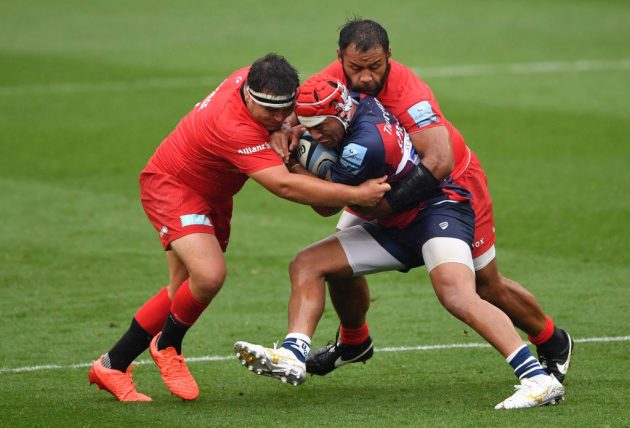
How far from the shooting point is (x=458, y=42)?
2569 cm

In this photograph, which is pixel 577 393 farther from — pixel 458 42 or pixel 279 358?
pixel 458 42

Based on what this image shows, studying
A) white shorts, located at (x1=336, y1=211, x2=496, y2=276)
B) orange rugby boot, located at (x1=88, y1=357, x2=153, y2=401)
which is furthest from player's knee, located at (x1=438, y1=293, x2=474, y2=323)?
orange rugby boot, located at (x1=88, y1=357, x2=153, y2=401)

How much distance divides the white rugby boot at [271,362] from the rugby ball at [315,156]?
1.21 m

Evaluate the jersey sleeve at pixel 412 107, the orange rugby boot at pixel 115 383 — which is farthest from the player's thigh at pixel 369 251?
the orange rugby boot at pixel 115 383

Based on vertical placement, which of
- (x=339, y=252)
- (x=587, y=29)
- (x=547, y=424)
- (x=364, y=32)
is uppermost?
(x=364, y=32)

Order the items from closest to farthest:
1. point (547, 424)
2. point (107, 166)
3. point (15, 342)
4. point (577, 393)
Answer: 1. point (547, 424)
2. point (577, 393)
3. point (15, 342)
4. point (107, 166)

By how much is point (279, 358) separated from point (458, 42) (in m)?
19.3

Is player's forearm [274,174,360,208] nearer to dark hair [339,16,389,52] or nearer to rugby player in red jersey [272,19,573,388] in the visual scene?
rugby player in red jersey [272,19,573,388]

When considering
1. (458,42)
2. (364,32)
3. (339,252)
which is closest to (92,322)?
(339,252)

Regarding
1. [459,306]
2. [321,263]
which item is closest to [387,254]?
[321,263]

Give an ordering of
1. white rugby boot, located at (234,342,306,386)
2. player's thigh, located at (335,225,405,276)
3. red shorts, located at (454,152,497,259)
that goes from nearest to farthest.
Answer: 1. white rugby boot, located at (234,342,306,386)
2. player's thigh, located at (335,225,405,276)
3. red shorts, located at (454,152,497,259)

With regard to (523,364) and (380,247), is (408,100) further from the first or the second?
(523,364)

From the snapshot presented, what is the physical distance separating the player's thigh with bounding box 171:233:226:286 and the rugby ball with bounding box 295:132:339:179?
843mm

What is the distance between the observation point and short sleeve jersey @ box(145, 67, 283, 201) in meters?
7.51
